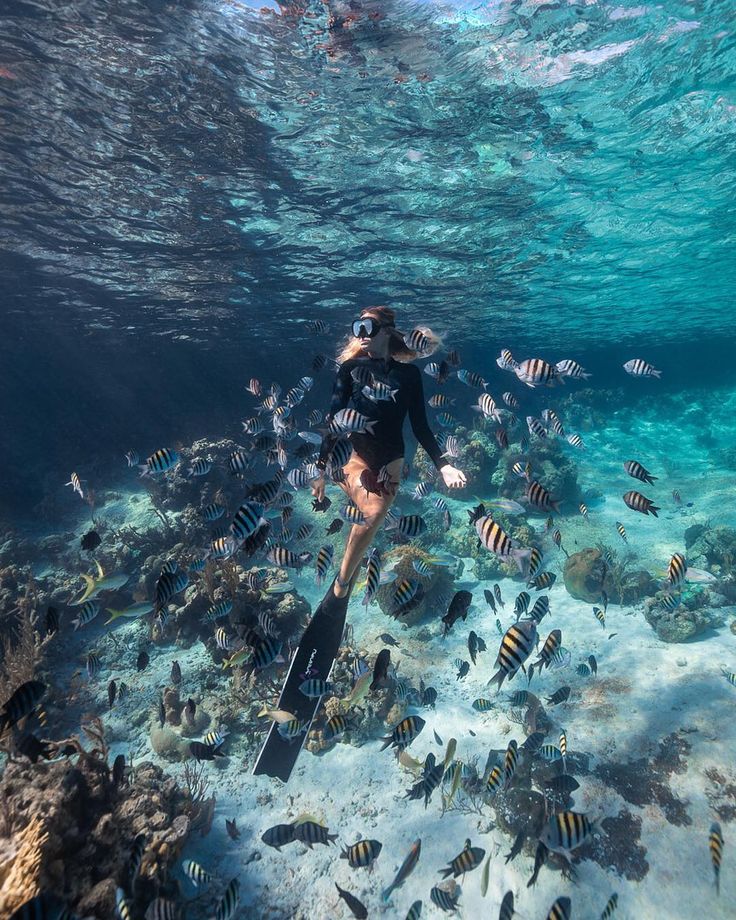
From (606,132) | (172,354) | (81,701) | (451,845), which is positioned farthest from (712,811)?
(172,354)

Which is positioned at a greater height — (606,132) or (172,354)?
(606,132)

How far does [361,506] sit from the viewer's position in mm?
6164

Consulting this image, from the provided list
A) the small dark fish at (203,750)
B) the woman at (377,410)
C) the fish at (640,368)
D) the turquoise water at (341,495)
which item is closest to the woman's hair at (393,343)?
the woman at (377,410)

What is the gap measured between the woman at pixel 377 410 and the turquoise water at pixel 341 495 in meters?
2.04

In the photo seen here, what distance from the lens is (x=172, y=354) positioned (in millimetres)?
32281

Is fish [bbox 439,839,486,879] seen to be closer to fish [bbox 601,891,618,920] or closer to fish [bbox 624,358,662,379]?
fish [bbox 601,891,618,920]

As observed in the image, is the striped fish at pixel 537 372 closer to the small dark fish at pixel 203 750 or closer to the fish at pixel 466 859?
the fish at pixel 466 859

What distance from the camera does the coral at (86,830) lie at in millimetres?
3934

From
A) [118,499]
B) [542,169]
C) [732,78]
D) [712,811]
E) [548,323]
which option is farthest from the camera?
[548,323]

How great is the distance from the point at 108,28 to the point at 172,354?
25337 millimetres

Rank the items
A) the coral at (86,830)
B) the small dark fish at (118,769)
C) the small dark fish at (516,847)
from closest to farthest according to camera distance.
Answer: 1. the coral at (86,830)
2. the small dark fish at (118,769)
3. the small dark fish at (516,847)

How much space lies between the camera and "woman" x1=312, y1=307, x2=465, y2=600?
5996 mm

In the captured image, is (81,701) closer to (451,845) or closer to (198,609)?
(198,609)

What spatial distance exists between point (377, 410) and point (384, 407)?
0.41ft
